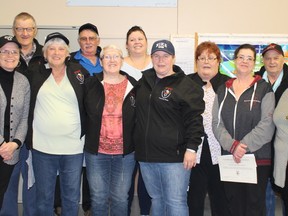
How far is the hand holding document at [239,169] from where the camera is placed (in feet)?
8.27

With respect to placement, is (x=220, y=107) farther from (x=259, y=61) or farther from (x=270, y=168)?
(x=259, y=61)

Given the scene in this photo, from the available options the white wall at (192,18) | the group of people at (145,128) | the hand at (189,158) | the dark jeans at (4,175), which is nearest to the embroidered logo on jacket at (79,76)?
the group of people at (145,128)

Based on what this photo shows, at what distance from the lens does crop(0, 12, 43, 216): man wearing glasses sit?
287 cm

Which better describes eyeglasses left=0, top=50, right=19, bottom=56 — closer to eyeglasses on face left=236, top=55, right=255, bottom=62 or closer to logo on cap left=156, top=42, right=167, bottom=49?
logo on cap left=156, top=42, right=167, bottom=49

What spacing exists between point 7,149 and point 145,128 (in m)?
1.08

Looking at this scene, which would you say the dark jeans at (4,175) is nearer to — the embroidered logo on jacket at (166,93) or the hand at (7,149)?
the hand at (7,149)

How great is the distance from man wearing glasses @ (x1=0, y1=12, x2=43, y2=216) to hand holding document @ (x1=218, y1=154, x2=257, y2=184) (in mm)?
1667

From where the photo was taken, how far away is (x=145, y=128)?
2447 millimetres

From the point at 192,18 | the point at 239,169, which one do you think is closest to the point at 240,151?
the point at 239,169

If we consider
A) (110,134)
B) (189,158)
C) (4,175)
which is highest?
(110,134)

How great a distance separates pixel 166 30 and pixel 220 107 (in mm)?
2095

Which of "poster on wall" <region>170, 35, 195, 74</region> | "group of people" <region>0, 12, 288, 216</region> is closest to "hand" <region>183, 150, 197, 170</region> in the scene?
"group of people" <region>0, 12, 288, 216</region>

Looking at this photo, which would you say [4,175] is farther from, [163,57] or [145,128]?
[163,57]

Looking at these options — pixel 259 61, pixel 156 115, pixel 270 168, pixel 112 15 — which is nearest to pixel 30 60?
pixel 156 115
